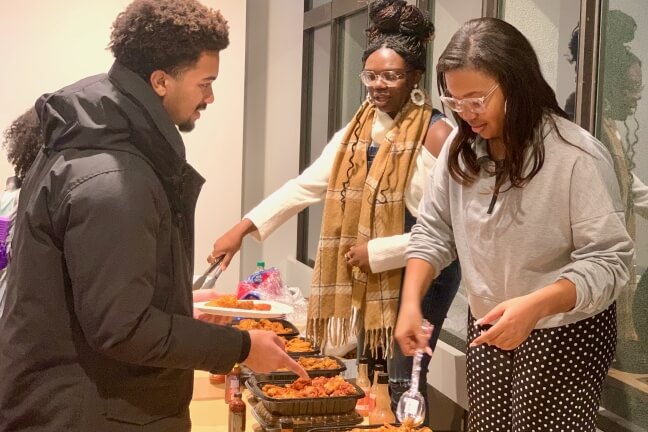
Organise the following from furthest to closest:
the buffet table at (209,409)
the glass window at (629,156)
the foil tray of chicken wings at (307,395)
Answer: the buffet table at (209,409)
the foil tray of chicken wings at (307,395)
the glass window at (629,156)

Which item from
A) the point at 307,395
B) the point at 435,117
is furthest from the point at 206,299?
the point at 435,117

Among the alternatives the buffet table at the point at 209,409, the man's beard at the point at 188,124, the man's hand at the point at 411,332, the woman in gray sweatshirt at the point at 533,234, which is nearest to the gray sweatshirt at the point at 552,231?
the woman in gray sweatshirt at the point at 533,234

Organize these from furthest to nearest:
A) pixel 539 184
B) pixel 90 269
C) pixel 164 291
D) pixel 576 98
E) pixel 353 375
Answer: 1. pixel 353 375
2. pixel 576 98
3. pixel 539 184
4. pixel 164 291
5. pixel 90 269

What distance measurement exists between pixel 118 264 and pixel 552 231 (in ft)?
2.76

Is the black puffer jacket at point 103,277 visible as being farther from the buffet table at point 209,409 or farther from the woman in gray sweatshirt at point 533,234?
the buffet table at point 209,409

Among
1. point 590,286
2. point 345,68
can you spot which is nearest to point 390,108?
point 590,286

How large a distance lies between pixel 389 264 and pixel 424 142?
0.38 metres

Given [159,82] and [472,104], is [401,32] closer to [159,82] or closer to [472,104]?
[472,104]

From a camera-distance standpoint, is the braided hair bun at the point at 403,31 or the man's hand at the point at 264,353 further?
the braided hair bun at the point at 403,31

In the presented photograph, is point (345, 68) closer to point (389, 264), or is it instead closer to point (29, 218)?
point (389, 264)

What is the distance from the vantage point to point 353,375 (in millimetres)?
3133

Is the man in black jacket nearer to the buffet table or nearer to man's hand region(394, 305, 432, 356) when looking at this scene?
man's hand region(394, 305, 432, 356)

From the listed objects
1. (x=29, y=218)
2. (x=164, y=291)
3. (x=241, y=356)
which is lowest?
(x=241, y=356)

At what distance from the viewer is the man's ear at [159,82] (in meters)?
1.42
